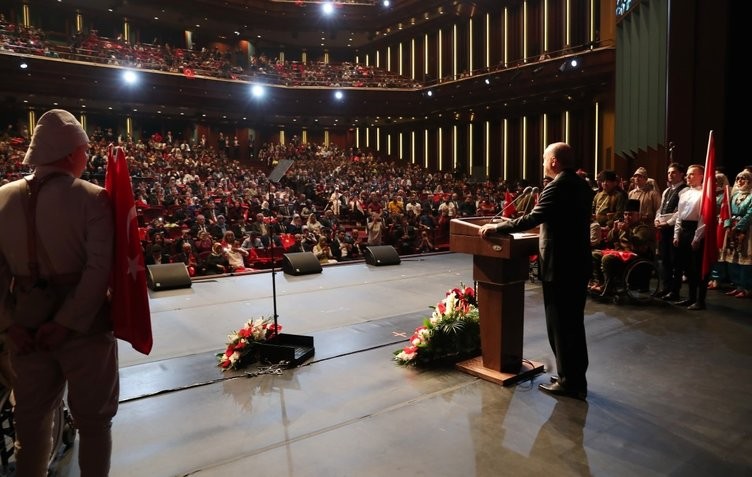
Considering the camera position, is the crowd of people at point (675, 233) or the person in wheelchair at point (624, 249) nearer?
the crowd of people at point (675, 233)

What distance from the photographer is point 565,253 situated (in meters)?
2.91

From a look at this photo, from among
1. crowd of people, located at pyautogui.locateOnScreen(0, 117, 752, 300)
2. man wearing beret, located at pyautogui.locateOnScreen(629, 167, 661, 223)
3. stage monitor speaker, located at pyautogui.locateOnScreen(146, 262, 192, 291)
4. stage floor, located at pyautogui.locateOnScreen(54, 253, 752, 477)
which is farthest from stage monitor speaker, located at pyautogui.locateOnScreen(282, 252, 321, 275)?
man wearing beret, located at pyautogui.locateOnScreen(629, 167, 661, 223)

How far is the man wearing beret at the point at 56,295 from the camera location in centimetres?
173

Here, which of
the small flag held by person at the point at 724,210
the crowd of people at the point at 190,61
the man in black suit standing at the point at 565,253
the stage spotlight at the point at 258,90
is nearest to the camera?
the man in black suit standing at the point at 565,253

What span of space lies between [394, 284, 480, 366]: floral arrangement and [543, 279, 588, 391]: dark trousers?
76cm

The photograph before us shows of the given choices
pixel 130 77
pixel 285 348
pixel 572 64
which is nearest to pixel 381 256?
pixel 285 348

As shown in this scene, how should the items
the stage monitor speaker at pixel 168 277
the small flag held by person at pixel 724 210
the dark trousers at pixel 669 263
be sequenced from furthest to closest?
1. the stage monitor speaker at pixel 168 277
2. the small flag held by person at pixel 724 210
3. the dark trousers at pixel 669 263

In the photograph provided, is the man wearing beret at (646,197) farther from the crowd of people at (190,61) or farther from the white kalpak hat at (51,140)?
the crowd of people at (190,61)

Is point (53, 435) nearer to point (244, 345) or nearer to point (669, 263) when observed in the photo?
point (244, 345)

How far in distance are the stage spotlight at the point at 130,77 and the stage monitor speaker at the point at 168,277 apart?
562 inches

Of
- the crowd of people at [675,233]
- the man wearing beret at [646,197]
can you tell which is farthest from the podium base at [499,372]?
the man wearing beret at [646,197]

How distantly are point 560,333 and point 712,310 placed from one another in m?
2.94

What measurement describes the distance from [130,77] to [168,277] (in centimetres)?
1475

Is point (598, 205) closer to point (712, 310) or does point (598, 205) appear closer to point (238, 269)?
point (712, 310)
